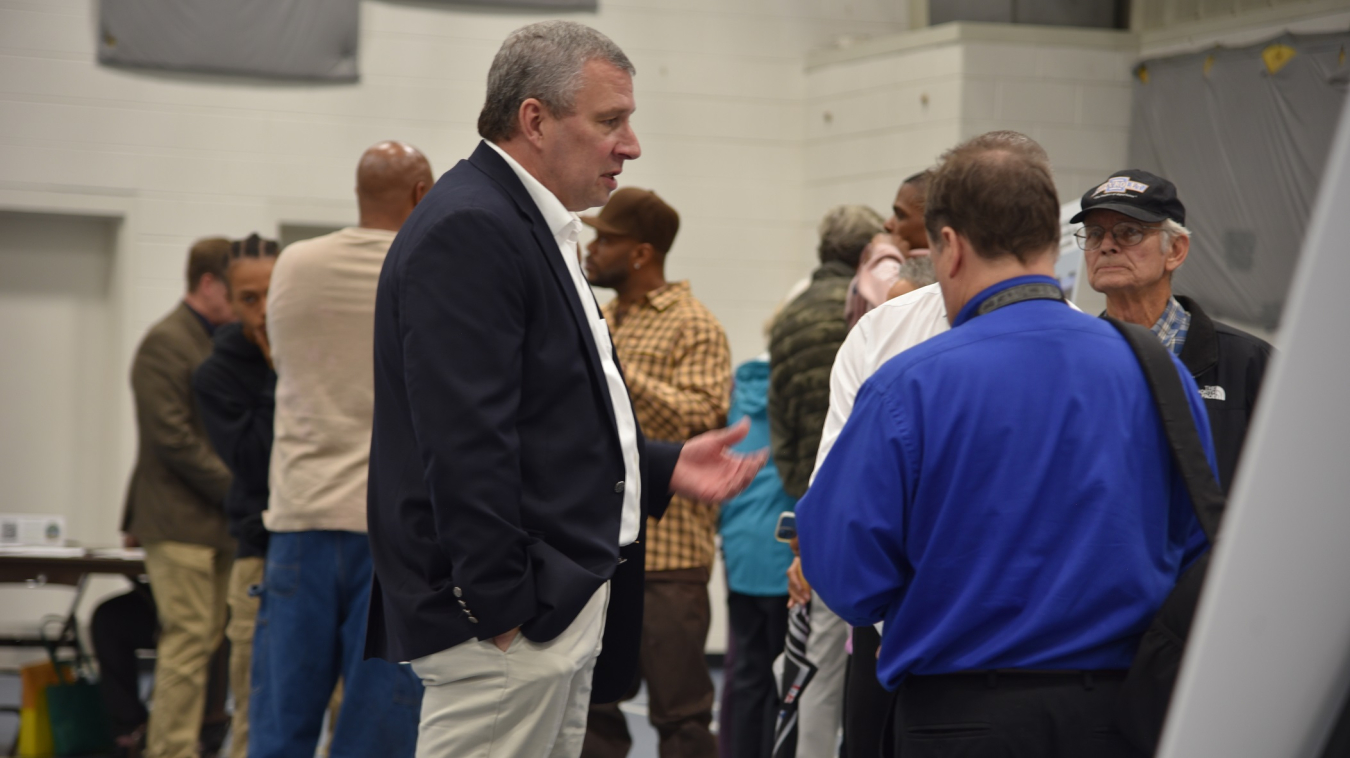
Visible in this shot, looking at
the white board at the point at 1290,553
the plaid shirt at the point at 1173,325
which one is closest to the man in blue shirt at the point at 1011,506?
the plaid shirt at the point at 1173,325

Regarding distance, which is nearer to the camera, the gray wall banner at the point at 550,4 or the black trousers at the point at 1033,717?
the black trousers at the point at 1033,717

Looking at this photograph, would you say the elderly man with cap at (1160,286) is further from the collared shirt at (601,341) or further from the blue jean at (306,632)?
the blue jean at (306,632)

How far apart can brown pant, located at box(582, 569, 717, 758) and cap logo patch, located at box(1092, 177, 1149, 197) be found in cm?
159

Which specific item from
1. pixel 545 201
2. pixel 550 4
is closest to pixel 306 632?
pixel 545 201

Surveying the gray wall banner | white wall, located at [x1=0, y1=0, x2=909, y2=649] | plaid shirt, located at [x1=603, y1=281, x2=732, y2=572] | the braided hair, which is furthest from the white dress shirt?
the gray wall banner

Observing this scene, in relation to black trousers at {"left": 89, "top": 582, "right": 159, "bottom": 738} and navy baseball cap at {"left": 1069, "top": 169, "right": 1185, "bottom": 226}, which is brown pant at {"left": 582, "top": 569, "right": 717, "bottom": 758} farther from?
black trousers at {"left": 89, "top": 582, "right": 159, "bottom": 738}

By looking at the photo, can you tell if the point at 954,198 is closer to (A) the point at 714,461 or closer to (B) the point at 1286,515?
(A) the point at 714,461

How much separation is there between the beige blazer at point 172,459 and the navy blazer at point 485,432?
266 centimetres

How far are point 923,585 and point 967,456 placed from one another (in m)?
0.18

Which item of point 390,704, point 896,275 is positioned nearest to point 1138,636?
point 896,275

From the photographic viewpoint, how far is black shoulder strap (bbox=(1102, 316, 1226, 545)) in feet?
4.91

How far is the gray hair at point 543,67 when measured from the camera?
1.82 meters

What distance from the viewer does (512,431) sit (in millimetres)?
1656

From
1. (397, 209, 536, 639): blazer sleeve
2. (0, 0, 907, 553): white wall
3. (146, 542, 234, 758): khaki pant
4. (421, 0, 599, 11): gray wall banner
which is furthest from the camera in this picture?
(421, 0, 599, 11): gray wall banner
